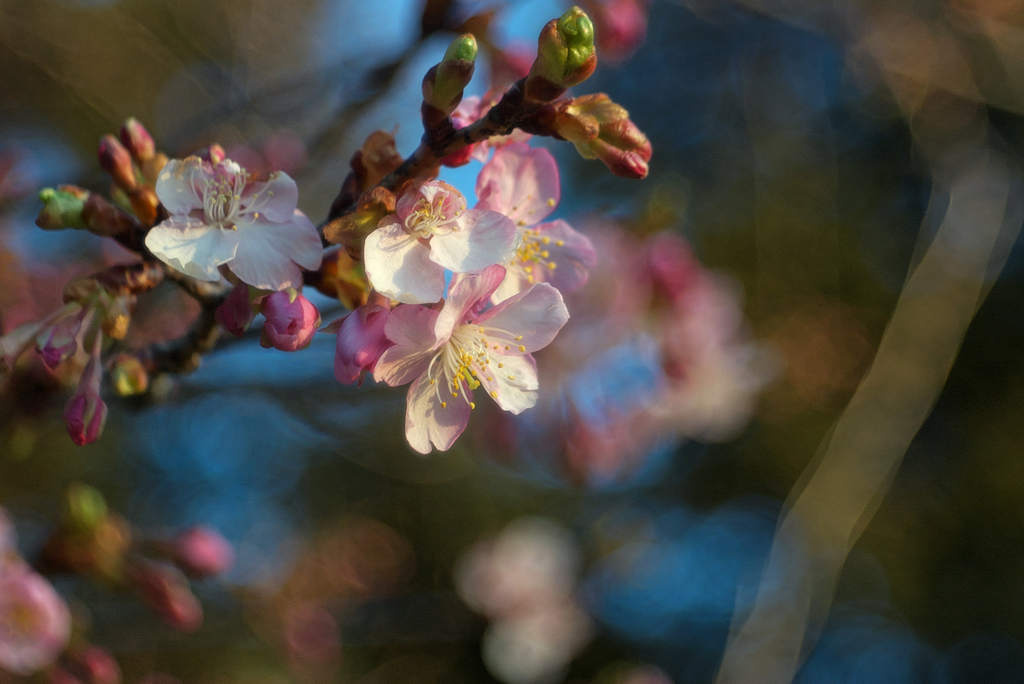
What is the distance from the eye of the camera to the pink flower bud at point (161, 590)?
133cm

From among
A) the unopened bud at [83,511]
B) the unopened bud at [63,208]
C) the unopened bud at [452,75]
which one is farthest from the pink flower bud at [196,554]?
the unopened bud at [452,75]

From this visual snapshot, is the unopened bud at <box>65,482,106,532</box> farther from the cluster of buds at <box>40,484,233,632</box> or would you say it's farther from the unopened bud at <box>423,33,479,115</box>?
the unopened bud at <box>423,33,479,115</box>

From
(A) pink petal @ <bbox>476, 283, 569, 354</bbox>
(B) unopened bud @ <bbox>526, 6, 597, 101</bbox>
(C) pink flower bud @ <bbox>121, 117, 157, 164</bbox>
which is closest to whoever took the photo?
(B) unopened bud @ <bbox>526, 6, 597, 101</bbox>

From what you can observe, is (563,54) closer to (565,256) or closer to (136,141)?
(565,256)

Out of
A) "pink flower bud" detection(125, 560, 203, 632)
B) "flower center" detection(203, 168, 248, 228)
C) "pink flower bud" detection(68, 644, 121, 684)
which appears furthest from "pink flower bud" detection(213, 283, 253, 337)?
"pink flower bud" detection(68, 644, 121, 684)

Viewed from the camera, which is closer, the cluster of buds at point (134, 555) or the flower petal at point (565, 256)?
the flower petal at point (565, 256)

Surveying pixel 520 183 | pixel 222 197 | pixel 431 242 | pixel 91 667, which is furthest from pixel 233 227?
pixel 91 667

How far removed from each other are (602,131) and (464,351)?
1.08ft

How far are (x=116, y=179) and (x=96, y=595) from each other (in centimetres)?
236

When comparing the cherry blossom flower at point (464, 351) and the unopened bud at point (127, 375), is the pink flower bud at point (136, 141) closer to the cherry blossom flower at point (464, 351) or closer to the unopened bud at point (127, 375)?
the unopened bud at point (127, 375)

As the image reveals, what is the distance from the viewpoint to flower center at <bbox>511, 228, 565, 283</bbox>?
887mm

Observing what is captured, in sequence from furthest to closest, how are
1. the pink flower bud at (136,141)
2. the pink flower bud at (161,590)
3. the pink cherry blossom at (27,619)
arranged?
the pink flower bud at (161,590)
the pink cherry blossom at (27,619)
the pink flower bud at (136,141)

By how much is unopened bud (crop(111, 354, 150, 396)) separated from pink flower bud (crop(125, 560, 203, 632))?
2.31 ft

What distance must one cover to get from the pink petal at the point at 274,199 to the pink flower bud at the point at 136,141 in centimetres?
17
